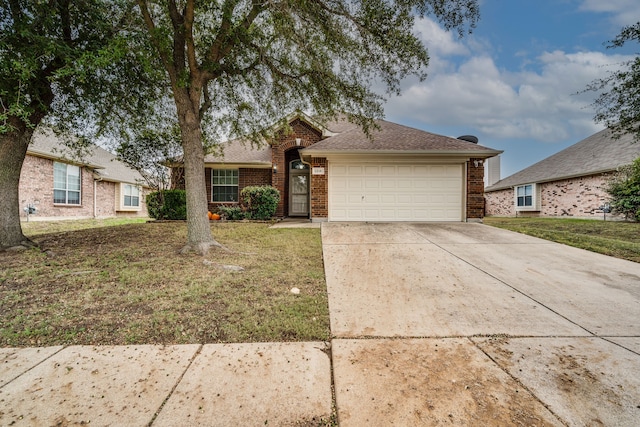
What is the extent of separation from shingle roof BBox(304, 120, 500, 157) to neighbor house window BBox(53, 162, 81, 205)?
44.6ft

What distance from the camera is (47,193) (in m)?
13.7

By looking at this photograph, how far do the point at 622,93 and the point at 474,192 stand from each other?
4403 millimetres

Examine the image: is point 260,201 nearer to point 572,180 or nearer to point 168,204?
point 168,204

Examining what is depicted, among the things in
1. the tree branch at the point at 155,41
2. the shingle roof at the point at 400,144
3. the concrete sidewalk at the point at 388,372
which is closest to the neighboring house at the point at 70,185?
the tree branch at the point at 155,41

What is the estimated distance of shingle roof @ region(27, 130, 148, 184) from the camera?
1280 centimetres

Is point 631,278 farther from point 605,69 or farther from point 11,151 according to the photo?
point 11,151

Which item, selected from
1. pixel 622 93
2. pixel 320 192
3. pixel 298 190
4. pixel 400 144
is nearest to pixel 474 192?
pixel 400 144

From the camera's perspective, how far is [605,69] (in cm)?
774

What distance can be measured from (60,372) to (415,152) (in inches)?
388

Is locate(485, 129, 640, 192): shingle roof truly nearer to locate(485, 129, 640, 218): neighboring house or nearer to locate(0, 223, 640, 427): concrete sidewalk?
locate(485, 129, 640, 218): neighboring house

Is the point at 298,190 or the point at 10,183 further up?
the point at 298,190

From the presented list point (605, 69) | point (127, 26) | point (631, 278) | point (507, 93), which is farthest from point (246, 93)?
point (507, 93)

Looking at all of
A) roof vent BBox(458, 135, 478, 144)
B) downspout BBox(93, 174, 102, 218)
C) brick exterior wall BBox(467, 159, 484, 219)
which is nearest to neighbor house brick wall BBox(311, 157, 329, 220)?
brick exterior wall BBox(467, 159, 484, 219)

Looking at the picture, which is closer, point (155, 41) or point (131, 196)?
point (155, 41)
